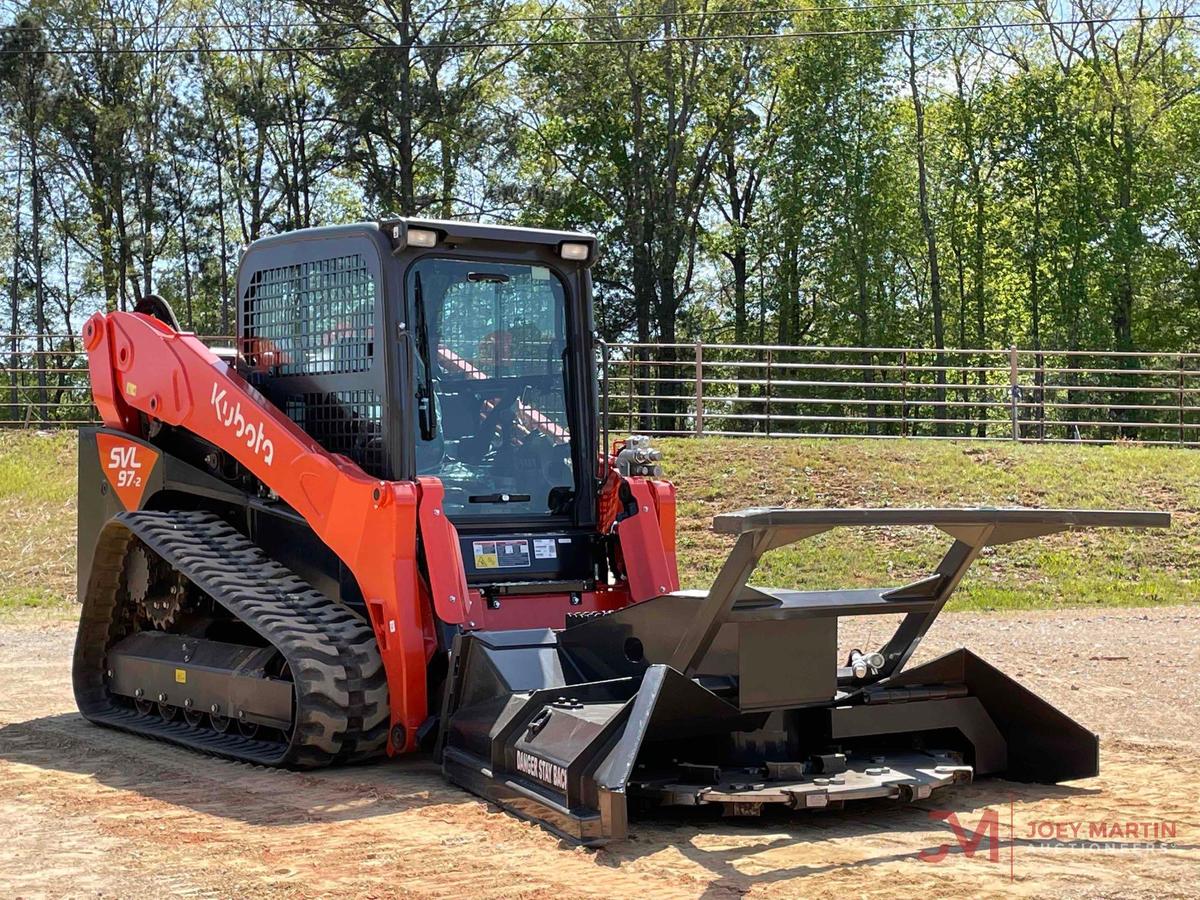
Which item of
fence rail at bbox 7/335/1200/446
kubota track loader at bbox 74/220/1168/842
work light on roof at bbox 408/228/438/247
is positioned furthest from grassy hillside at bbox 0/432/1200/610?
work light on roof at bbox 408/228/438/247

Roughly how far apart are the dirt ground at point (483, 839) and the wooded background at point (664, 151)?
27830 millimetres

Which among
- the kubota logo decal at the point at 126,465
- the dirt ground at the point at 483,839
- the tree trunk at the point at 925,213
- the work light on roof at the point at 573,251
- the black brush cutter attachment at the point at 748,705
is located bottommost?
the dirt ground at the point at 483,839

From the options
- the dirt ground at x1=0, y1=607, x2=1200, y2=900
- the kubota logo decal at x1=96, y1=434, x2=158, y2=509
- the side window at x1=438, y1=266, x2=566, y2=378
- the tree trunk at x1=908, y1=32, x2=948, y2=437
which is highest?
the tree trunk at x1=908, y1=32, x2=948, y2=437

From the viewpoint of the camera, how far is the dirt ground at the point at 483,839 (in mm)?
4938

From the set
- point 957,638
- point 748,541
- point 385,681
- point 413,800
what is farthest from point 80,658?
point 957,638

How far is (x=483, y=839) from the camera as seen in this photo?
18.4ft

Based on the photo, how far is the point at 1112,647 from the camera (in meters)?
11.4

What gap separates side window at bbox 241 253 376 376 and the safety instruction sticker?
1.09 metres

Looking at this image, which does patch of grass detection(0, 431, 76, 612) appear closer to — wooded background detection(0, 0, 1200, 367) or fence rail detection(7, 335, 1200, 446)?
fence rail detection(7, 335, 1200, 446)

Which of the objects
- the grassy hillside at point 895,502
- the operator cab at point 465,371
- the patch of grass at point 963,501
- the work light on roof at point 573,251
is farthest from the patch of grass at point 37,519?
the work light on roof at point 573,251

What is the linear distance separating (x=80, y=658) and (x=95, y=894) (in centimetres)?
414

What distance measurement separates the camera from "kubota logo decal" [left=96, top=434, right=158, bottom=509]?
8.76 meters

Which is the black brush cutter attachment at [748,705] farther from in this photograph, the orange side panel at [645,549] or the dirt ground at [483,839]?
the orange side panel at [645,549]

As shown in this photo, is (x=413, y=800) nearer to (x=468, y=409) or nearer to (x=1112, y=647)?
(x=468, y=409)
